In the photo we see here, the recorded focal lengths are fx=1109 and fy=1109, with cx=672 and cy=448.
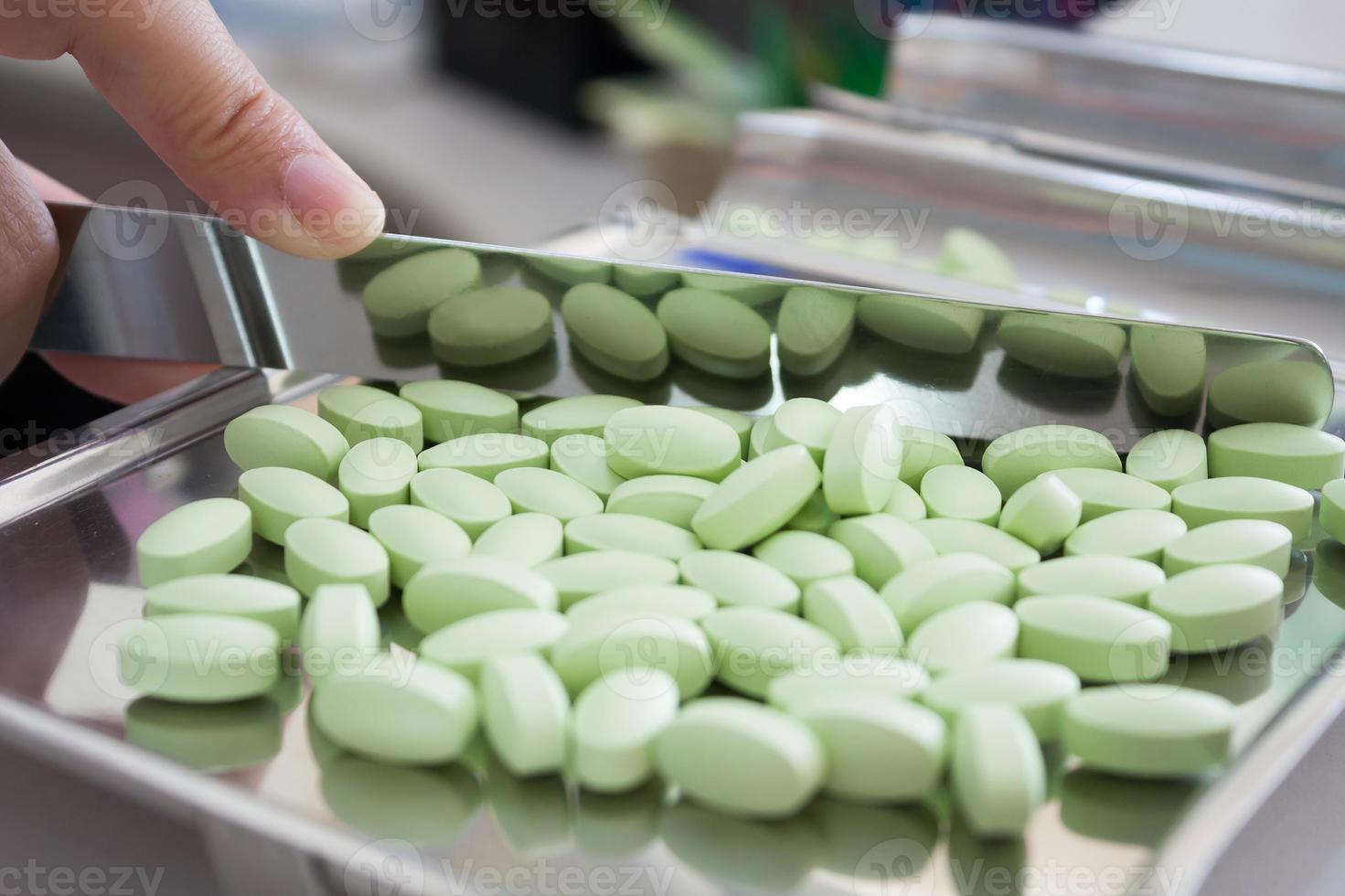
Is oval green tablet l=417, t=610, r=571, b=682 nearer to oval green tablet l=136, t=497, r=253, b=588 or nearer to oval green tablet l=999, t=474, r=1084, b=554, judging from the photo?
oval green tablet l=136, t=497, r=253, b=588

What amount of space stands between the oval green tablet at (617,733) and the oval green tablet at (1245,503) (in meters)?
0.30

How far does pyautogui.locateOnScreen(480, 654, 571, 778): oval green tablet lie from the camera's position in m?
0.41

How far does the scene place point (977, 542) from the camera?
0.54 meters

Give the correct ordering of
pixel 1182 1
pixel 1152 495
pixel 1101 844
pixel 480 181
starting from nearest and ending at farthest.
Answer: pixel 1101 844
pixel 1152 495
pixel 1182 1
pixel 480 181

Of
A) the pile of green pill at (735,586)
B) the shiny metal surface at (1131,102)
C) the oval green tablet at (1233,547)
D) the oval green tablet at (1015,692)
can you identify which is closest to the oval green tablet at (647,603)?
the pile of green pill at (735,586)

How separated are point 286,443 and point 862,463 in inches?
12.3

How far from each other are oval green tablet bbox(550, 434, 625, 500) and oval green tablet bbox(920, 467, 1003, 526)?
0.17 meters

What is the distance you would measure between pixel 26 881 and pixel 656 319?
407 mm

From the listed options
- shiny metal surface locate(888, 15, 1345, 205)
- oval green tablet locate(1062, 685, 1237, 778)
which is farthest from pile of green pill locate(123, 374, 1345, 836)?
shiny metal surface locate(888, 15, 1345, 205)

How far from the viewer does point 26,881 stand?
0.45 m

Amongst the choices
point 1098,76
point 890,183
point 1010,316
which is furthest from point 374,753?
point 1098,76

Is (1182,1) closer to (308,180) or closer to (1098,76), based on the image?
(1098,76)

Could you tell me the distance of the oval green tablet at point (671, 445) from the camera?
0.59 meters

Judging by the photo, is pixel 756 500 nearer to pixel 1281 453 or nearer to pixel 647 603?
pixel 647 603
